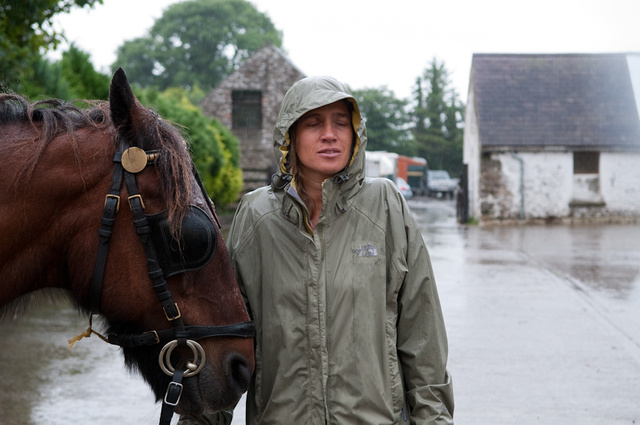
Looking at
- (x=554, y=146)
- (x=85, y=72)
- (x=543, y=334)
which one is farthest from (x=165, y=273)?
(x=554, y=146)

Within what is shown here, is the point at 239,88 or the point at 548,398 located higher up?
the point at 239,88

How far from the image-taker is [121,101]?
188cm

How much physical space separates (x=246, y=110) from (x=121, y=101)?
943 inches

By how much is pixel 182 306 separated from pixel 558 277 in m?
9.52

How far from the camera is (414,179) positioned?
48.4 meters

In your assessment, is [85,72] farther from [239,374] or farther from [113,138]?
[239,374]

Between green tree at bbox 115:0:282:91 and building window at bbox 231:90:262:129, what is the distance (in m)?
36.3

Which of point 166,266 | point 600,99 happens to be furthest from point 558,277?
point 600,99

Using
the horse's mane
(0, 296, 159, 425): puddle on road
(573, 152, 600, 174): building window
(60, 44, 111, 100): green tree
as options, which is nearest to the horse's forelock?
the horse's mane

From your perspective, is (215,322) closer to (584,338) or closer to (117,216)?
(117,216)

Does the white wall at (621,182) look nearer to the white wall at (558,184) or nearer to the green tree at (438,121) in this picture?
the white wall at (558,184)

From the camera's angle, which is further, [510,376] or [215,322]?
[510,376]

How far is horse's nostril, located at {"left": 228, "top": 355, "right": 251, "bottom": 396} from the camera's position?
199 cm

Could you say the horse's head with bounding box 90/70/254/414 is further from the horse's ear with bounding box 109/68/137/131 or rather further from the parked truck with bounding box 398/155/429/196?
the parked truck with bounding box 398/155/429/196
